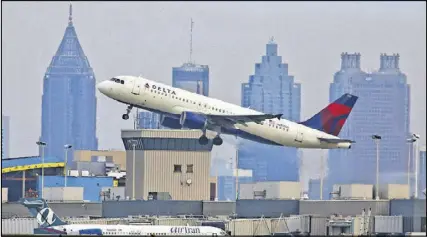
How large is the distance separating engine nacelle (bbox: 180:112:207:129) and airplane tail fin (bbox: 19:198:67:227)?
16.6 m

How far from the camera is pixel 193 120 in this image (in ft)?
513

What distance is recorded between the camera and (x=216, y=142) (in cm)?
16512

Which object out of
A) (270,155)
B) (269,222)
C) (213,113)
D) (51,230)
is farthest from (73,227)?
(270,155)

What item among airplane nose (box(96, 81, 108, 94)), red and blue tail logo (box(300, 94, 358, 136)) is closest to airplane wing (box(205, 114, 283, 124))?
red and blue tail logo (box(300, 94, 358, 136))

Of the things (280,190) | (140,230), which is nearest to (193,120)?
(280,190)

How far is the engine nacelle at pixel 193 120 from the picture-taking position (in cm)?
15475

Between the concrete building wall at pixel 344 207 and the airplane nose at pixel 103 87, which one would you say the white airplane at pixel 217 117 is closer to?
the airplane nose at pixel 103 87

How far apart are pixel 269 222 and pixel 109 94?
2201 centimetres

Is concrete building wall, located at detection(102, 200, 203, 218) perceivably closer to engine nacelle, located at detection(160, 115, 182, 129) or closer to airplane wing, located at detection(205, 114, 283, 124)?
engine nacelle, located at detection(160, 115, 182, 129)

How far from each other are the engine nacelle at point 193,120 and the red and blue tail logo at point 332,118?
41.9 ft

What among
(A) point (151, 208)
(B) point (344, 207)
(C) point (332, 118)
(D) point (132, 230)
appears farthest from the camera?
(C) point (332, 118)

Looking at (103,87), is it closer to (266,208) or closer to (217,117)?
(217,117)

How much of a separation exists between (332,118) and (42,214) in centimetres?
4021

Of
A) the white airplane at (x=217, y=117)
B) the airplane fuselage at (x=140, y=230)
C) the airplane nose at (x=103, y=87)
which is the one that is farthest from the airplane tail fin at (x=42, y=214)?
the airplane nose at (x=103, y=87)
